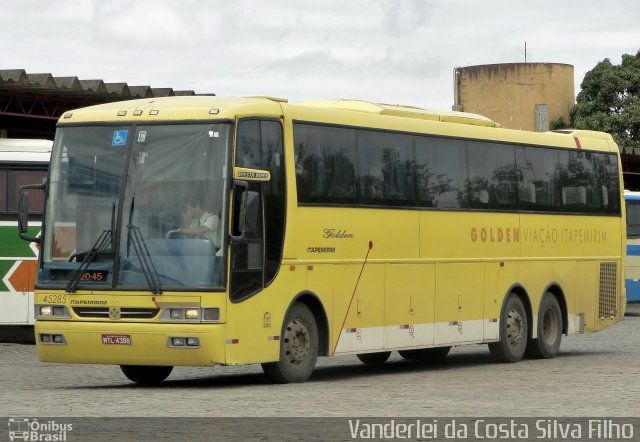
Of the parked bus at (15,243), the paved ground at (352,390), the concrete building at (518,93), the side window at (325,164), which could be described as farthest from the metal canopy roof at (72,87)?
the concrete building at (518,93)

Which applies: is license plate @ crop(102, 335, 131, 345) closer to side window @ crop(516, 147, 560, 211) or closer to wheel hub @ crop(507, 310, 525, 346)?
wheel hub @ crop(507, 310, 525, 346)

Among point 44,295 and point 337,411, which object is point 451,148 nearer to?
point 44,295

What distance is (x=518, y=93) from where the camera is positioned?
79.1 metres

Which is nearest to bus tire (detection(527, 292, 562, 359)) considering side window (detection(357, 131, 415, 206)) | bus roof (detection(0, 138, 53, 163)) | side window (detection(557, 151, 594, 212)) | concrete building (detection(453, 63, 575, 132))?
side window (detection(557, 151, 594, 212))

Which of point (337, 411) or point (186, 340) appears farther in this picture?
point (186, 340)

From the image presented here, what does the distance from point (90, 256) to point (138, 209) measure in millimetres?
772

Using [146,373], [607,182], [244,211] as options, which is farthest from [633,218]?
[244,211]

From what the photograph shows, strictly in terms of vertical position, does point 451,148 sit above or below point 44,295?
above

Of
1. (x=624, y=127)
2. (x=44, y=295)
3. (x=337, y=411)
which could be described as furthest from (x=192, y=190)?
(x=624, y=127)

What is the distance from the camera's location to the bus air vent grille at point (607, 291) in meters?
26.4

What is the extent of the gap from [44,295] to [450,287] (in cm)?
651

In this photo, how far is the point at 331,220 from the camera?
766 inches
